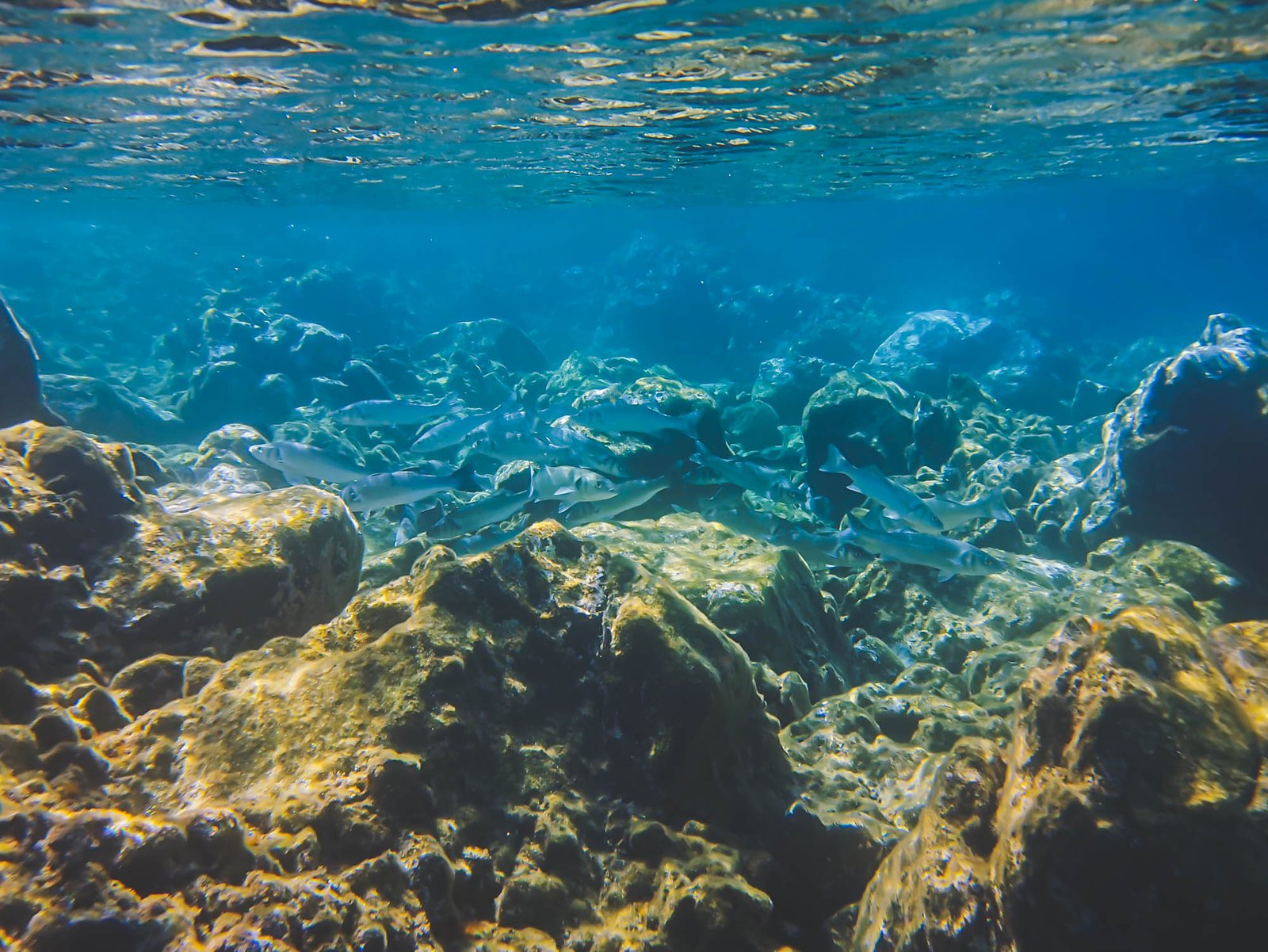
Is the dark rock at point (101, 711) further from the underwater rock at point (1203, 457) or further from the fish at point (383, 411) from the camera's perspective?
the underwater rock at point (1203, 457)

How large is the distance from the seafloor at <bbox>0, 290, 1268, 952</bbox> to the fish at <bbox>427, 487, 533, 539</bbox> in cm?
29

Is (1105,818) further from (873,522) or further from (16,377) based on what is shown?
(16,377)

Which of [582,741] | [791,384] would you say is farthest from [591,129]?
[582,741]

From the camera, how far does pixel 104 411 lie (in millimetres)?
15266

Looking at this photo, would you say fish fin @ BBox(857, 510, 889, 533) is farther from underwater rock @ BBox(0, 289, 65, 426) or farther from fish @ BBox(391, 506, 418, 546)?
underwater rock @ BBox(0, 289, 65, 426)

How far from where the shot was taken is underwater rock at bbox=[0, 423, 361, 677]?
428cm

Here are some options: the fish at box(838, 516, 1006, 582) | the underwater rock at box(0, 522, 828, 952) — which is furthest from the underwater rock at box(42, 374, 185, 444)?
the fish at box(838, 516, 1006, 582)

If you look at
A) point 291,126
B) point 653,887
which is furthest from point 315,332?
point 653,887

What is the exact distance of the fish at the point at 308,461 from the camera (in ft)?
25.6

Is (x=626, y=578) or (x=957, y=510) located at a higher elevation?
(x=626, y=578)

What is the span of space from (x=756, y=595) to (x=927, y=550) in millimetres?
2136

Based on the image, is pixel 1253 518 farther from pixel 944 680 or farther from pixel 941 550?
pixel 944 680

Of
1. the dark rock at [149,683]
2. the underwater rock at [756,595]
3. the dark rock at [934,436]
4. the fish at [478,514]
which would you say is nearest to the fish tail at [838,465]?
the underwater rock at [756,595]

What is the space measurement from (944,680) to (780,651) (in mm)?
1757
